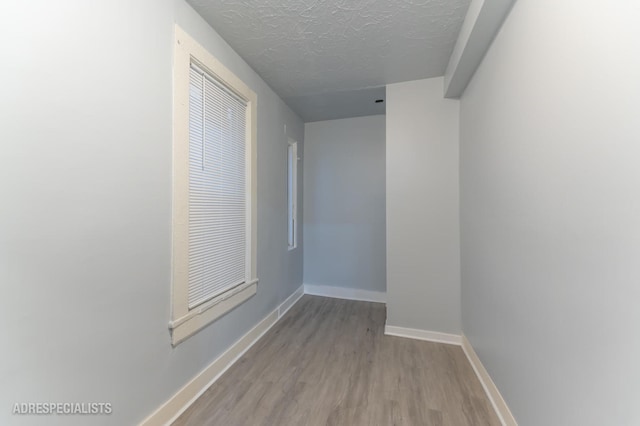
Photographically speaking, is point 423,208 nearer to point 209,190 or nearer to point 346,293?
point 346,293

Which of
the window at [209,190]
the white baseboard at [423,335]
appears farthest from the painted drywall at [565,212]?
the window at [209,190]

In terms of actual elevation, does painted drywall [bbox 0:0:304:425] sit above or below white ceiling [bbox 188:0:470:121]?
below

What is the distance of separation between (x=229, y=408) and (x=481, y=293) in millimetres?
1921

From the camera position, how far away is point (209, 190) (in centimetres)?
192

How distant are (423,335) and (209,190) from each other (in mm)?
2430

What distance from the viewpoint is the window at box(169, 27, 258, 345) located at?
1606mm

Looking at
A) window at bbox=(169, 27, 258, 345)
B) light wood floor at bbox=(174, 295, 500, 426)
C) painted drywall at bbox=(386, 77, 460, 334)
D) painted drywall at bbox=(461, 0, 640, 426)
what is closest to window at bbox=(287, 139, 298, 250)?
window at bbox=(169, 27, 258, 345)

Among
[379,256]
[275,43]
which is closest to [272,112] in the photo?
[275,43]

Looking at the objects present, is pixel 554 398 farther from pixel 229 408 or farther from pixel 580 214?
pixel 229 408

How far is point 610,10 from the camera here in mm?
786

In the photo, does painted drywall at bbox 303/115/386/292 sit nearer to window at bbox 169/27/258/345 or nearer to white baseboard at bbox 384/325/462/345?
white baseboard at bbox 384/325/462/345

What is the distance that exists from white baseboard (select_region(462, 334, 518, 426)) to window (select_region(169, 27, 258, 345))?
194 centimetres

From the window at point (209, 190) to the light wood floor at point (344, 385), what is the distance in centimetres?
53

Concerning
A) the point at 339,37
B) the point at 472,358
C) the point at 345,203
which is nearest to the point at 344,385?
the point at 472,358
